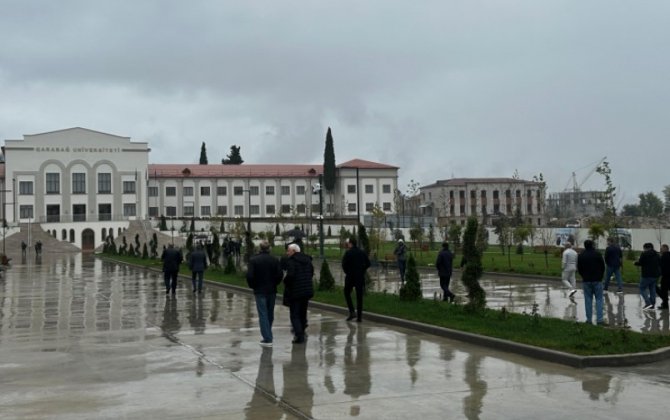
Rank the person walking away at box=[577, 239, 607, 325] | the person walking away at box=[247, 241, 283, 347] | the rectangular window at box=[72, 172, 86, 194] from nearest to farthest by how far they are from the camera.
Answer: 1. the person walking away at box=[247, 241, 283, 347]
2. the person walking away at box=[577, 239, 607, 325]
3. the rectangular window at box=[72, 172, 86, 194]

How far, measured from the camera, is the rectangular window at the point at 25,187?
89062 mm

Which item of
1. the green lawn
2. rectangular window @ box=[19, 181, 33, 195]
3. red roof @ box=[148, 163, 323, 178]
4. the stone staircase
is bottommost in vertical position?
the green lawn

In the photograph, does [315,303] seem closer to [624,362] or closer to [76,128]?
[624,362]

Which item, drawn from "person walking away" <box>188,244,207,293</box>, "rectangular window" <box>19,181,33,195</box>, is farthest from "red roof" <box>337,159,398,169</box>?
"person walking away" <box>188,244,207,293</box>

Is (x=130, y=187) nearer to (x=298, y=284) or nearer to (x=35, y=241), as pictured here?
(x=35, y=241)

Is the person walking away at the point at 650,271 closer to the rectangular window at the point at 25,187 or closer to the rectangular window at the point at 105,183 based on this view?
the rectangular window at the point at 105,183

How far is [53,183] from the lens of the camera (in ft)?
296

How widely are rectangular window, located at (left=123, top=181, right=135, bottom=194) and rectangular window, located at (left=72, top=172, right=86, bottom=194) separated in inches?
195

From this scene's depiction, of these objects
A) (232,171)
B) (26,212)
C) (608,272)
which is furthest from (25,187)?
(608,272)

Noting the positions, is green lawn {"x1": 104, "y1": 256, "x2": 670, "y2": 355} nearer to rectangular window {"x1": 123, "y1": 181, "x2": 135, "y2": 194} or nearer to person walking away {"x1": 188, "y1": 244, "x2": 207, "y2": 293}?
person walking away {"x1": 188, "y1": 244, "x2": 207, "y2": 293}

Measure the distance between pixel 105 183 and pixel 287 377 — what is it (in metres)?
88.7

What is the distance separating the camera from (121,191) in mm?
→ 92938

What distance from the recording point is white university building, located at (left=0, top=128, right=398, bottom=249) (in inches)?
3489

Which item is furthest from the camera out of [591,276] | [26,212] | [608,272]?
[26,212]
